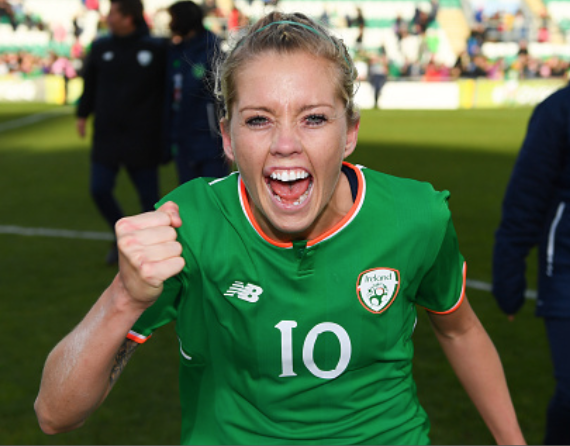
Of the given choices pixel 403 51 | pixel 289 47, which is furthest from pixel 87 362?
pixel 403 51

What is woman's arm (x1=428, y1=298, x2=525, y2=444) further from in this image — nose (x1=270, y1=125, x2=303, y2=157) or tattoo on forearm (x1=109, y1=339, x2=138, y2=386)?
tattoo on forearm (x1=109, y1=339, x2=138, y2=386)

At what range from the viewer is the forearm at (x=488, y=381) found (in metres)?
2.39

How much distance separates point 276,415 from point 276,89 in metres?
0.82

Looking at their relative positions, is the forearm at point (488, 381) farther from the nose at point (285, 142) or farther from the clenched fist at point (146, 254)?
the clenched fist at point (146, 254)

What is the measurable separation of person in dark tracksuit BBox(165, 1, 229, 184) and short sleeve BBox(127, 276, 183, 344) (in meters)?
4.42

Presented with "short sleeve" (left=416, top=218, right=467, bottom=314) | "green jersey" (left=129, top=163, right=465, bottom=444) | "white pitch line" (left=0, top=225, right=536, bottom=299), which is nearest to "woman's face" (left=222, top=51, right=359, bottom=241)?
"green jersey" (left=129, top=163, right=465, bottom=444)

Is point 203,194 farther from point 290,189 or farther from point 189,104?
point 189,104

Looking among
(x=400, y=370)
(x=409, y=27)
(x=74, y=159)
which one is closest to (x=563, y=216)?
(x=400, y=370)

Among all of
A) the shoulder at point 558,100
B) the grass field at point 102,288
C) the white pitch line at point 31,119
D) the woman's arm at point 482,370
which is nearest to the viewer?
the woman's arm at point 482,370

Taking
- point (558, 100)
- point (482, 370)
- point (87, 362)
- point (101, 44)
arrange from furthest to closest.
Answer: point (101, 44)
point (558, 100)
point (482, 370)
point (87, 362)

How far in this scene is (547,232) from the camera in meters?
3.10

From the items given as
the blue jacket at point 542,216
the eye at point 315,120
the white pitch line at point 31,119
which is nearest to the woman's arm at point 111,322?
the eye at point 315,120

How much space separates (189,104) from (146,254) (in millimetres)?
5117

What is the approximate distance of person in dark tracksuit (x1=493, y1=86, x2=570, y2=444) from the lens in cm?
297
